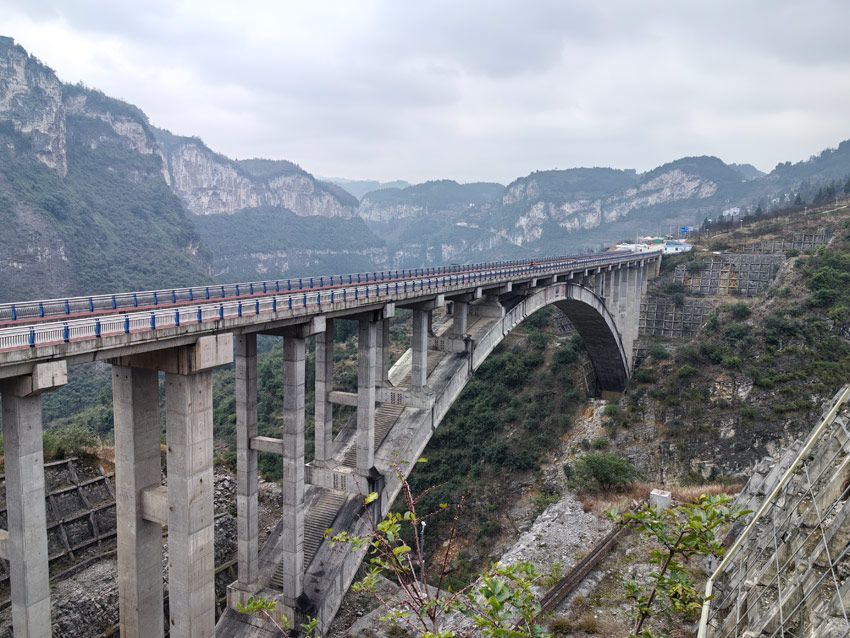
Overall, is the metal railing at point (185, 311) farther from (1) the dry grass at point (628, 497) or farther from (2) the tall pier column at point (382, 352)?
(1) the dry grass at point (628, 497)

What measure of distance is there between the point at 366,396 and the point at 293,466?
481 centimetres

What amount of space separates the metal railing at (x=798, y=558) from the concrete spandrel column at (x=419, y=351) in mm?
16171

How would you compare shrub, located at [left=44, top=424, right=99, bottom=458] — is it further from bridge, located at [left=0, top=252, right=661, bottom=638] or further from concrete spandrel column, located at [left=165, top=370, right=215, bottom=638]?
concrete spandrel column, located at [left=165, top=370, right=215, bottom=638]

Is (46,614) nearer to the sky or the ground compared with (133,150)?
nearer to the ground

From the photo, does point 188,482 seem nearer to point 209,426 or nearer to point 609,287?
point 209,426

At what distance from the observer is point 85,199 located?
13912 cm

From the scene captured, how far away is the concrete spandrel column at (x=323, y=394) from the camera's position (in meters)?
23.3

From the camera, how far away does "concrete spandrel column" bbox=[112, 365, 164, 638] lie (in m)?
16.9

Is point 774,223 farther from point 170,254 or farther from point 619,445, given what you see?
point 170,254

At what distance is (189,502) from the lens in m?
16.3

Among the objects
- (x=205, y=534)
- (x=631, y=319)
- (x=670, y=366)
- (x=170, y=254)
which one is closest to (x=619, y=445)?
(x=670, y=366)

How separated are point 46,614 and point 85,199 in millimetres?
152198

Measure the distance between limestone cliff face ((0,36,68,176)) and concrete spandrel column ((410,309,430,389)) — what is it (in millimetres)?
135290

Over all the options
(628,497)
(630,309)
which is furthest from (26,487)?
(630,309)
